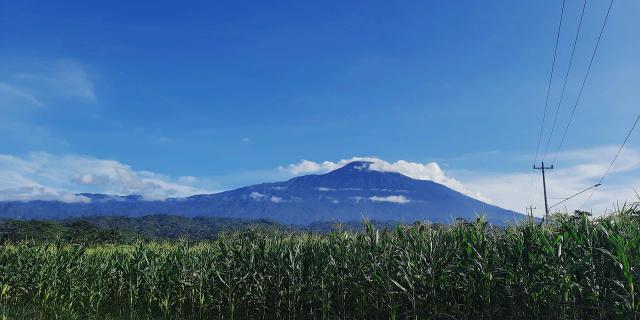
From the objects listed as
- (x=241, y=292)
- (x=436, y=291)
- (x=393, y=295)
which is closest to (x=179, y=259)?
(x=241, y=292)

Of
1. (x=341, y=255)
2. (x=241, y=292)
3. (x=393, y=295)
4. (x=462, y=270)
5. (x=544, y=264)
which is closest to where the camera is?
(x=544, y=264)

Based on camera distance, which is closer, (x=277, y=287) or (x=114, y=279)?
(x=277, y=287)

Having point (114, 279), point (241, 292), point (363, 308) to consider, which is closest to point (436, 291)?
point (363, 308)

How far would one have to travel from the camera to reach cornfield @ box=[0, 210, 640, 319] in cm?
1130

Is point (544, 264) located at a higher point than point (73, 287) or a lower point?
higher

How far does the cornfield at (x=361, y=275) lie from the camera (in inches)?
445

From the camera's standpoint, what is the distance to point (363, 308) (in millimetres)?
14250

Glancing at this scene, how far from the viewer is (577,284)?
1049 cm

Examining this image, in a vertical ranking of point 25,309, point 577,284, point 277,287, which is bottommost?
point 25,309

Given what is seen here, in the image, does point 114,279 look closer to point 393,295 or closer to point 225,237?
point 225,237

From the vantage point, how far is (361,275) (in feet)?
47.1

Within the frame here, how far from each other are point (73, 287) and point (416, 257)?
1500 cm

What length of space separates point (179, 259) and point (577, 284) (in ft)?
48.8

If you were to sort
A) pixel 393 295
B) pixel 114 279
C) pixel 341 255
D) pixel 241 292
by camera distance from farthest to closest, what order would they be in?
1. pixel 114 279
2. pixel 241 292
3. pixel 341 255
4. pixel 393 295
